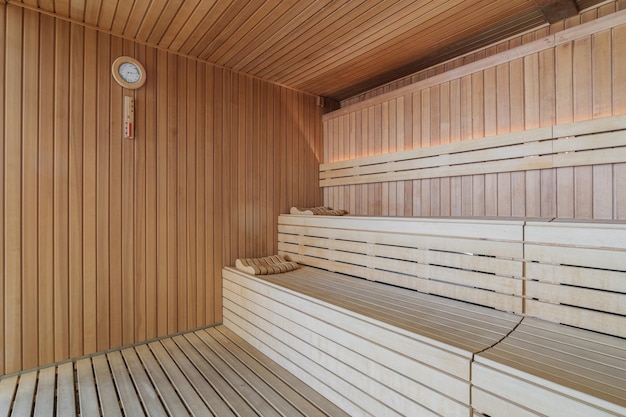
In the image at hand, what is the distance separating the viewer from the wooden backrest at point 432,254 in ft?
6.28

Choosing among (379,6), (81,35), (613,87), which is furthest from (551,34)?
(81,35)

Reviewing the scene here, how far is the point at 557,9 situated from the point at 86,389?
414cm

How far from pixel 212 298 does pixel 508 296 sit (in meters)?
2.51

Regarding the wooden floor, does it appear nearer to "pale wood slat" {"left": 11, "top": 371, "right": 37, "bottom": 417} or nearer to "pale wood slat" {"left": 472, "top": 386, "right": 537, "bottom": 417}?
"pale wood slat" {"left": 11, "top": 371, "right": 37, "bottom": 417}

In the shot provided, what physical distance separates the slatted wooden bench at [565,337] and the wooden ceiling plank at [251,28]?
7.27 ft

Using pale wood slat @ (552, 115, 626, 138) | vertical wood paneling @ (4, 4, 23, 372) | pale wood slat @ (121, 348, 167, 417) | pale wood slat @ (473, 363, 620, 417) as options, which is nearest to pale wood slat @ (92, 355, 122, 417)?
pale wood slat @ (121, 348, 167, 417)

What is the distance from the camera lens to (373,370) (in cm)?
174

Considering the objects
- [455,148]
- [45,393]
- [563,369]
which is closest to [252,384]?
[45,393]

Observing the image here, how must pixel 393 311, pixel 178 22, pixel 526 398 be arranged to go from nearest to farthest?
pixel 526 398 → pixel 393 311 → pixel 178 22

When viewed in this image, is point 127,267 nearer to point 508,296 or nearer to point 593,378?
point 508,296

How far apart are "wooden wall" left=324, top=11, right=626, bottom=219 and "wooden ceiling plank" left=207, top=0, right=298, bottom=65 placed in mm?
1507

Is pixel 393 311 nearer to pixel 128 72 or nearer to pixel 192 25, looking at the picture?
pixel 192 25

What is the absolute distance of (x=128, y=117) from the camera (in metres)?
2.75

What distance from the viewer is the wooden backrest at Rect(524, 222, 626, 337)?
1548 millimetres
